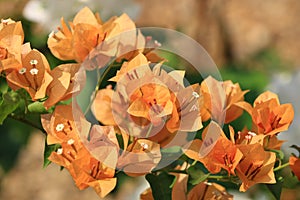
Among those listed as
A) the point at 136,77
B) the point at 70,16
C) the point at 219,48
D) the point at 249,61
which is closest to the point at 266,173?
the point at 136,77

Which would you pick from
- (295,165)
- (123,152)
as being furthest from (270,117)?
(123,152)

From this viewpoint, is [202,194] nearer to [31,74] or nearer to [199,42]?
[31,74]

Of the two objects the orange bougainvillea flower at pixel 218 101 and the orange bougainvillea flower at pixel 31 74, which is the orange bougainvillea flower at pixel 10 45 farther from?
the orange bougainvillea flower at pixel 218 101

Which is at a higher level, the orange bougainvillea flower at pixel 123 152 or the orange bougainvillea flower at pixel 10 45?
the orange bougainvillea flower at pixel 10 45

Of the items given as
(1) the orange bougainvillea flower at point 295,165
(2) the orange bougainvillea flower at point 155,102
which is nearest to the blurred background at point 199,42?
(1) the orange bougainvillea flower at point 295,165

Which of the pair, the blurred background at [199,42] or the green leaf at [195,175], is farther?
the blurred background at [199,42]

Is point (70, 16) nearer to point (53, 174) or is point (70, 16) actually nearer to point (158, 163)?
point (158, 163)

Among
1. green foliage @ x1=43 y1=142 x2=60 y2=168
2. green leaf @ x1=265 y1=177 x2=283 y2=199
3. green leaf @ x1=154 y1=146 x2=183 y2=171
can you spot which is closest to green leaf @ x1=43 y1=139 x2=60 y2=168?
green foliage @ x1=43 y1=142 x2=60 y2=168
